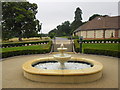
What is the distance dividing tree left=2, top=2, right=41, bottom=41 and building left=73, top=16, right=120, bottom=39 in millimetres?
18884

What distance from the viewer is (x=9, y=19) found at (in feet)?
119

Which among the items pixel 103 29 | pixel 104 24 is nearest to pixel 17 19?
pixel 103 29

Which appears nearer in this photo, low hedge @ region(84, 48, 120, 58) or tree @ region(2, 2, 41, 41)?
low hedge @ region(84, 48, 120, 58)

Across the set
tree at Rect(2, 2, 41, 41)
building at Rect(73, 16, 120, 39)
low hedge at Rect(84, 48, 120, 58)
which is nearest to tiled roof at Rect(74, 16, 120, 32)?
building at Rect(73, 16, 120, 39)

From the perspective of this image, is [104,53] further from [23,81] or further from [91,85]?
[23,81]

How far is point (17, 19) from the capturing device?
1379 inches

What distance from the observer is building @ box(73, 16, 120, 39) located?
1454 inches

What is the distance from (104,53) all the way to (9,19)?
102 ft

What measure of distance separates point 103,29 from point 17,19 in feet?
91.9

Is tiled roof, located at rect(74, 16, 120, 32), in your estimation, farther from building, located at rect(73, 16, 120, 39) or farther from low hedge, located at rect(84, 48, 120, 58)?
low hedge, located at rect(84, 48, 120, 58)

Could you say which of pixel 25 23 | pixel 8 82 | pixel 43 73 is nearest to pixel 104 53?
pixel 43 73

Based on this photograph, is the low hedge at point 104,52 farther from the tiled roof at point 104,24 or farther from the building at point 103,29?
the tiled roof at point 104,24

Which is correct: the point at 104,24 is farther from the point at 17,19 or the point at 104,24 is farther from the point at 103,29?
the point at 17,19

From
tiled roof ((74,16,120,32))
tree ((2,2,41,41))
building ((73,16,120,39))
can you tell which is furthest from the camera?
tiled roof ((74,16,120,32))
